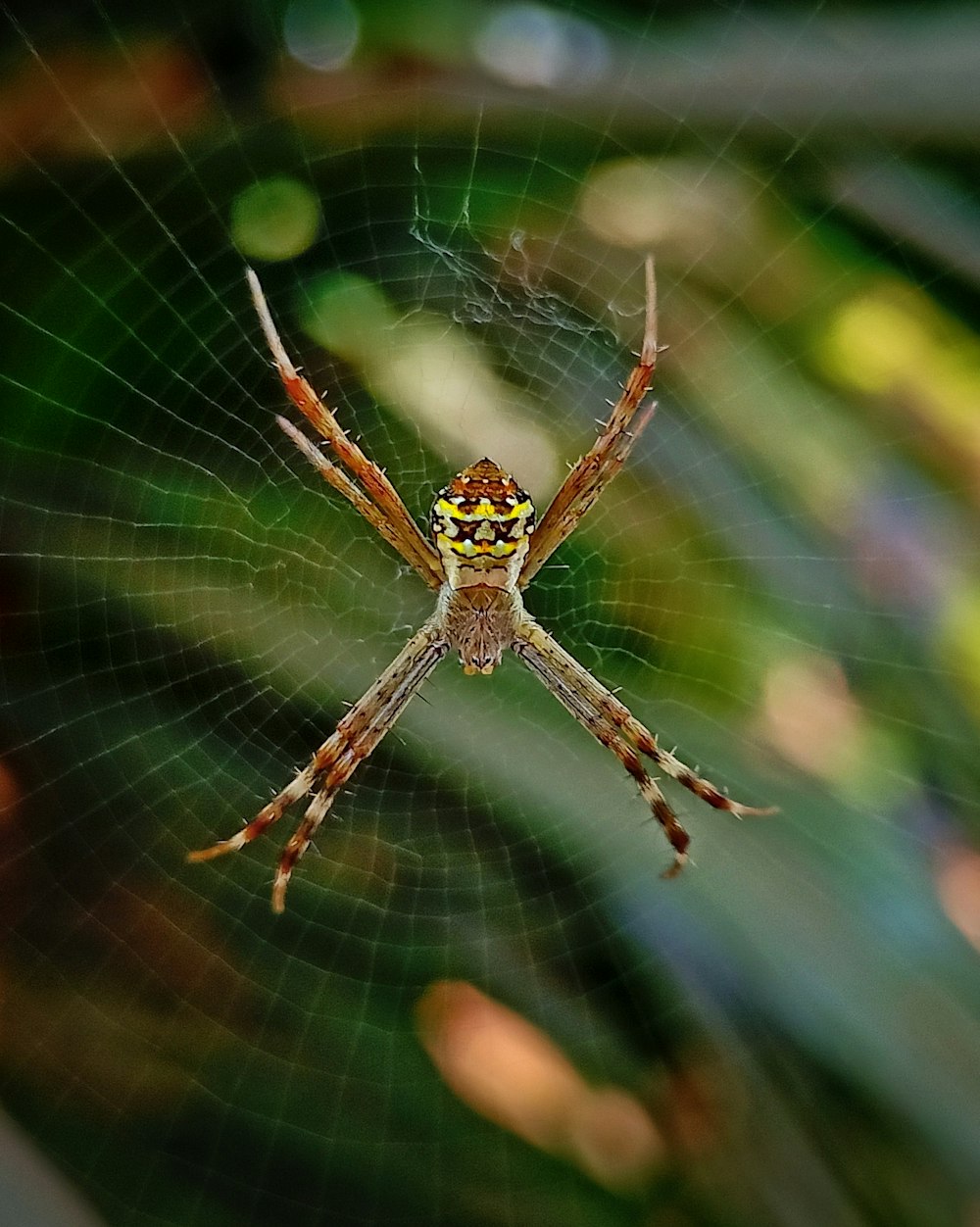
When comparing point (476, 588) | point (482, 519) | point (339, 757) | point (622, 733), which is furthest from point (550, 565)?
point (339, 757)

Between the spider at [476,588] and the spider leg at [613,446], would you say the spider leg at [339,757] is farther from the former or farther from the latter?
the spider leg at [613,446]

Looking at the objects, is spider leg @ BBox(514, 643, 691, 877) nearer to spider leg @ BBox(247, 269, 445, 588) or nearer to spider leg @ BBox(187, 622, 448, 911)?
spider leg @ BBox(187, 622, 448, 911)

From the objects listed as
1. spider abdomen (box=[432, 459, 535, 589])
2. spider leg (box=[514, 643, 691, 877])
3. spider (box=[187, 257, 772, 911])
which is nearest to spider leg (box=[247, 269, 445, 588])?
spider (box=[187, 257, 772, 911])

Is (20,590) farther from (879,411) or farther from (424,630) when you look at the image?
(879,411)

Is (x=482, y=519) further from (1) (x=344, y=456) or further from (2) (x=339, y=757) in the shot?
(2) (x=339, y=757)

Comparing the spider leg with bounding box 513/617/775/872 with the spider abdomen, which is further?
the spider leg with bounding box 513/617/775/872

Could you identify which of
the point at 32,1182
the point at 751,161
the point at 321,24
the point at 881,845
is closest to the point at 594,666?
the point at 881,845
